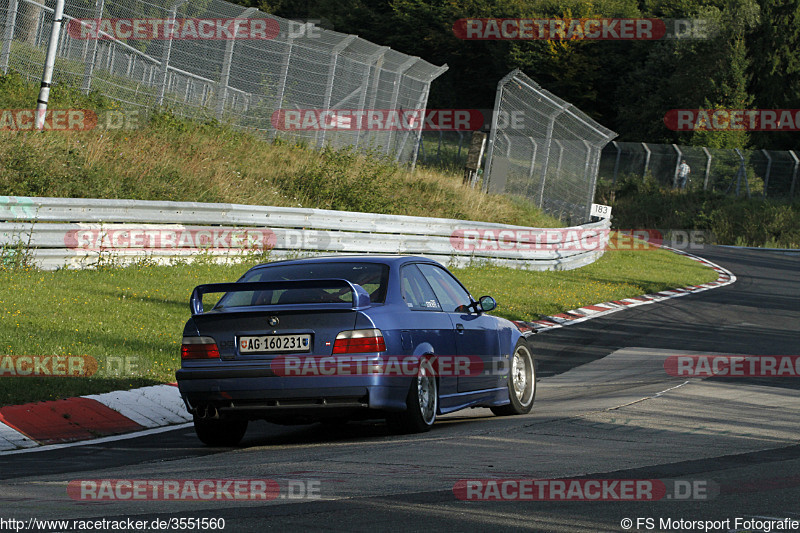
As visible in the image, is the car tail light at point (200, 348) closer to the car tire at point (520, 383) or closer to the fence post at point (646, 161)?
the car tire at point (520, 383)

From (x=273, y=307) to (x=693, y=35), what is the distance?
59.2 m

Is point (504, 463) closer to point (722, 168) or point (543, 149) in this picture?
point (543, 149)

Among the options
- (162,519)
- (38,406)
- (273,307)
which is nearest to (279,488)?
(162,519)

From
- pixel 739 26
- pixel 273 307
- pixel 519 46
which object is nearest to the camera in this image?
pixel 273 307

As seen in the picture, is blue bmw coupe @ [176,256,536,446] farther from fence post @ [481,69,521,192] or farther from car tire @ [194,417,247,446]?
fence post @ [481,69,521,192]

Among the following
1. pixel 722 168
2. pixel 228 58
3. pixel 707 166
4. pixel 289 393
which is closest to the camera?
pixel 289 393

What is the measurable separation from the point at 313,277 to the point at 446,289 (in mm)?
1318

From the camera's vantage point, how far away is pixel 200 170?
18.7 metres

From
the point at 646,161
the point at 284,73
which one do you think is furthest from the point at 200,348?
the point at 646,161

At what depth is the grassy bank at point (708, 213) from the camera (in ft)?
134

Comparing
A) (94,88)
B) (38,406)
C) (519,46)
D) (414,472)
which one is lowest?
(38,406)

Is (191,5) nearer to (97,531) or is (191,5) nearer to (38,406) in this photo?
(38,406)

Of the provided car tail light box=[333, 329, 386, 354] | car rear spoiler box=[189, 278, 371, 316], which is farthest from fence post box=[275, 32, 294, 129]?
car tail light box=[333, 329, 386, 354]

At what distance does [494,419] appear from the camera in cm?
848
